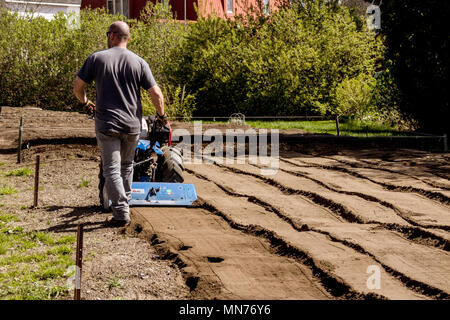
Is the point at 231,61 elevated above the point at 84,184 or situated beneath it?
elevated above

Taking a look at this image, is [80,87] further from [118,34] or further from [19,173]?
[19,173]

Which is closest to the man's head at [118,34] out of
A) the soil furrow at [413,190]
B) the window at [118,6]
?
the soil furrow at [413,190]

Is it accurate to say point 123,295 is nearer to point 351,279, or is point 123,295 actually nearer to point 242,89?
point 351,279

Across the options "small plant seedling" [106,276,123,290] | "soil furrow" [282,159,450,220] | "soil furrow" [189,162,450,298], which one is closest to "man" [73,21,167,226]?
"small plant seedling" [106,276,123,290]

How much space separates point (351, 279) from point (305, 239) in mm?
1369

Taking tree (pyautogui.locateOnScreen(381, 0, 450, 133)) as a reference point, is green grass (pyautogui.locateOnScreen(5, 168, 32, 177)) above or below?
below

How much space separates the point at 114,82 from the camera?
22.6 feet

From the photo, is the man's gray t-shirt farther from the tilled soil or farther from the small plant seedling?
the small plant seedling

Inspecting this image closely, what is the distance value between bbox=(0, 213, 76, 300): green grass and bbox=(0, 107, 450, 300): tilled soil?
0.24m

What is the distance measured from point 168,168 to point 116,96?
1786 mm

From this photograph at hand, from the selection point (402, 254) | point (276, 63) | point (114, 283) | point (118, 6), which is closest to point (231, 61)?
point (276, 63)

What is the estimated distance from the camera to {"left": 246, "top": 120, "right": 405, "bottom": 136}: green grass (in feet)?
53.1
